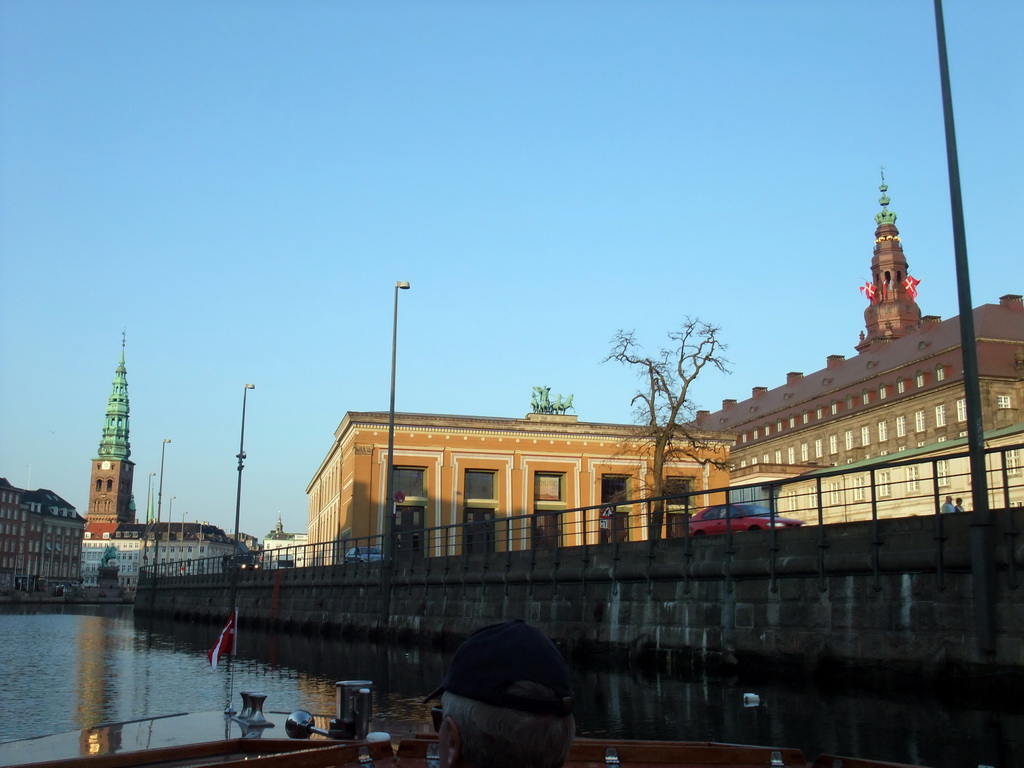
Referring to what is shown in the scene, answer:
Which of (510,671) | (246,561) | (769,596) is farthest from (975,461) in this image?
(246,561)

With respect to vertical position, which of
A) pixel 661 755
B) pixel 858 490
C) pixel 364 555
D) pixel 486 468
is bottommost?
pixel 661 755

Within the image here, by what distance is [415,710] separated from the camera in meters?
13.3

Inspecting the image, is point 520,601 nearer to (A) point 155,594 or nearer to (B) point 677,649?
(B) point 677,649

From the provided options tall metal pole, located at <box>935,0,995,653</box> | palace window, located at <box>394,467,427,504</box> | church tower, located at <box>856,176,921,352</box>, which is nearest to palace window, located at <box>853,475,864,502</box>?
tall metal pole, located at <box>935,0,995,653</box>

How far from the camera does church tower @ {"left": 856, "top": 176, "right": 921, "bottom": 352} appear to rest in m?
149

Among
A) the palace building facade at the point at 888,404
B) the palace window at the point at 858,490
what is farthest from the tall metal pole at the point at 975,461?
the palace building facade at the point at 888,404

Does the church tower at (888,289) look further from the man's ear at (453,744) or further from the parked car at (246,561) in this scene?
the man's ear at (453,744)

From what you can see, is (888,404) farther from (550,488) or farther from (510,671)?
Answer: (510,671)

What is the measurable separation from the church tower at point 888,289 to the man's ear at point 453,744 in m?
152

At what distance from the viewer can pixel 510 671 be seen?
7.63ft

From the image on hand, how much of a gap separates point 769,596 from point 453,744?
51.6 feet

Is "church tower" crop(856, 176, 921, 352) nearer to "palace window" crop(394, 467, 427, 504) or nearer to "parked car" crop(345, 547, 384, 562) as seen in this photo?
"palace window" crop(394, 467, 427, 504)

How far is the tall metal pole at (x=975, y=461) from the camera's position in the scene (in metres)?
13.3

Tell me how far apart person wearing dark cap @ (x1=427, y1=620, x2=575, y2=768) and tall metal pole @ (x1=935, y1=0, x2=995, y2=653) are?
12.1 meters
